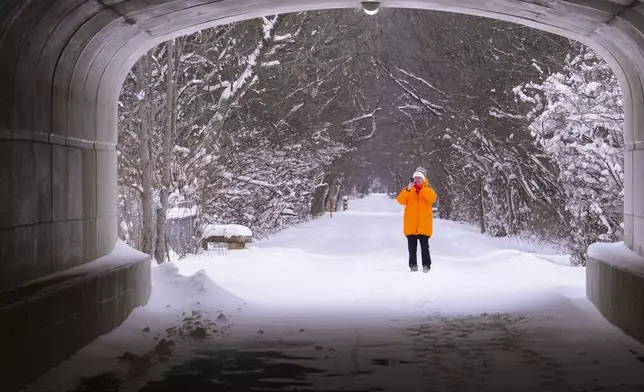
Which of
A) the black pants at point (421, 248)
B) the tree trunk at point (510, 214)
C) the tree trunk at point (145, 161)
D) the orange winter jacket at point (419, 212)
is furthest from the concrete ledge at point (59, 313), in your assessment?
the tree trunk at point (510, 214)

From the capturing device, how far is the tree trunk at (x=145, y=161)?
17281 mm

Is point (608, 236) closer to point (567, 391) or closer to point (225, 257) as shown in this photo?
point (225, 257)

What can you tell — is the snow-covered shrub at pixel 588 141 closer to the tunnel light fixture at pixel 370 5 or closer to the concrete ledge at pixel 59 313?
the tunnel light fixture at pixel 370 5

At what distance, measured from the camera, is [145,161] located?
57.5 feet

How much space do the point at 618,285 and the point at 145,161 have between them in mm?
9969

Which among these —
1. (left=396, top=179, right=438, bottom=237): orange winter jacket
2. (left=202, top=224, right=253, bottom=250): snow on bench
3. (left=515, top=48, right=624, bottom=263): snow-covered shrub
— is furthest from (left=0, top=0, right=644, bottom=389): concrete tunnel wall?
(left=202, top=224, right=253, bottom=250): snow on bench

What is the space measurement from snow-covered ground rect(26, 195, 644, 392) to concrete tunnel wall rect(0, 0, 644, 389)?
33cm

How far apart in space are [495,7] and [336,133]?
24.6m

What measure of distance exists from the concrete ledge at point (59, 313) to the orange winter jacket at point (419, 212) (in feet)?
21.5

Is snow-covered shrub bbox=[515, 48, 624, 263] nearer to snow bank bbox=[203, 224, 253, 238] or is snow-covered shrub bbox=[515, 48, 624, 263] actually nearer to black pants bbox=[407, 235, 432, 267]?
black pants bbox=[407, 235, 432, 267]

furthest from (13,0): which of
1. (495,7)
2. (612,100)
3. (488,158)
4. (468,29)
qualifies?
(488,158)

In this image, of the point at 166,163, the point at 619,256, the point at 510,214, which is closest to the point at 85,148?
the point at 619,256

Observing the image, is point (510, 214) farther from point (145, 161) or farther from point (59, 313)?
point (59, 313)

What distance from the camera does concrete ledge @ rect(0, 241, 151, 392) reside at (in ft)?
21.0
